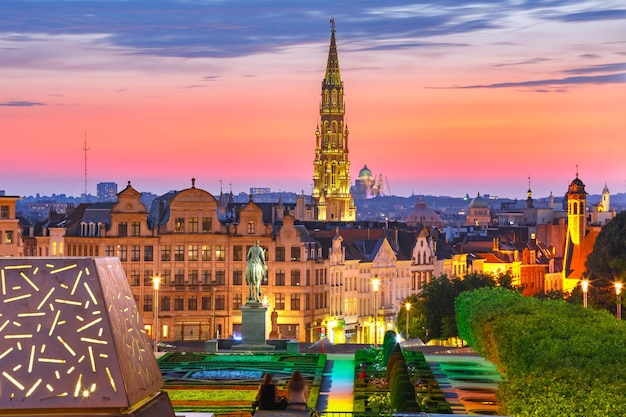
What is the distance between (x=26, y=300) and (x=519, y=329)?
1392 inches

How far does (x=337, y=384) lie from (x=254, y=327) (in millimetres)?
14460

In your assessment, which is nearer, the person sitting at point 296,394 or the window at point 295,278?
the person sitting at point 296,394

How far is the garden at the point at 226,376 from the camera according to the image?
165 feet

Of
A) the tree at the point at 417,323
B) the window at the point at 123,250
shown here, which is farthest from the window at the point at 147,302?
the tree at the point at 417,323

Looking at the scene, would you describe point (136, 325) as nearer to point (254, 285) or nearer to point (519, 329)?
point (519, 329)

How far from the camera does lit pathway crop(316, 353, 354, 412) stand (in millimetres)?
52062

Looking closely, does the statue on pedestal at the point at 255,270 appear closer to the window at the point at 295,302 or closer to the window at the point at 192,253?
the window at the point at 192,253

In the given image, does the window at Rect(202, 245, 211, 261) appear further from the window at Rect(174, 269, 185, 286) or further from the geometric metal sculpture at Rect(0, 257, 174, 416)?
the geometric metal sculpture at Rect(0, 257, 174, 416)

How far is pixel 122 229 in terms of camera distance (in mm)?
118938

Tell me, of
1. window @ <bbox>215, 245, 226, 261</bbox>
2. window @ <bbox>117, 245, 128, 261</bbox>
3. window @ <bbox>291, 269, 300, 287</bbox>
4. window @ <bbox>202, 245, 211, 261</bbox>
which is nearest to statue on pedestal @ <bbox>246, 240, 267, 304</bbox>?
window @ <bbox>117, 245, 128, 261</bbox>

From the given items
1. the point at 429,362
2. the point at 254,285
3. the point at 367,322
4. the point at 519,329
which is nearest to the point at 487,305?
the point at 429,362

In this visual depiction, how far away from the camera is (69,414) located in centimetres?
2227

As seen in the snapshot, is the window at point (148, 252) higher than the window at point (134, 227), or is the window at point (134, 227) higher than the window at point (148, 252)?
the window at point (134, 227)

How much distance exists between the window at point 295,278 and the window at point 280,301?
4.01 ft
